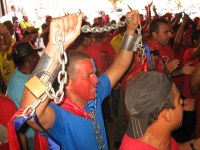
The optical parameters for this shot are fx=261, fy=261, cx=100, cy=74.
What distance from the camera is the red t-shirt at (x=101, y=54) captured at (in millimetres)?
5129

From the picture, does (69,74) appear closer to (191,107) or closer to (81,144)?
(81,144)

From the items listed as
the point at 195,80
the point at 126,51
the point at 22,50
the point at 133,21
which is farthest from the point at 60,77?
the point at 22,50

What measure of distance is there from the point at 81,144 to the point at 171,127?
742 millimetres

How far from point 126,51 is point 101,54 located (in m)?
2.81

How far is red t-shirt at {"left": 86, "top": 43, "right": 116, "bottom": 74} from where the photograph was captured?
5129 mm

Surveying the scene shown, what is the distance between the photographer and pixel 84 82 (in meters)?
2.27

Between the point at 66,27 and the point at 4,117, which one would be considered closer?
the point at 66,27

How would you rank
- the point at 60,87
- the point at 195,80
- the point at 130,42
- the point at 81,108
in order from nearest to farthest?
the point at 60,87 < the point at 81,108 < the point at 130,42 < the point at 195,80

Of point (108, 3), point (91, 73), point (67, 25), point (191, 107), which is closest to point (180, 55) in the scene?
point (191, 107)

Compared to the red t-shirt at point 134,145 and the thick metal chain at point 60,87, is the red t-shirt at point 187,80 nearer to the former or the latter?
the red t-shirt at point 134,145

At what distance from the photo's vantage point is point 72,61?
2.31 m

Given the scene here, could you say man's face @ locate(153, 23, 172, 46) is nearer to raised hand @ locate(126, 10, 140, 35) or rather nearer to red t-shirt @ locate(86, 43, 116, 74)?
red t-shirt @ locate(86, 43, 116, 74)

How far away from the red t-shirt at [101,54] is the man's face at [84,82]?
2.79m

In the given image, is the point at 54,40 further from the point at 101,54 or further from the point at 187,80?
the point at 101,54
